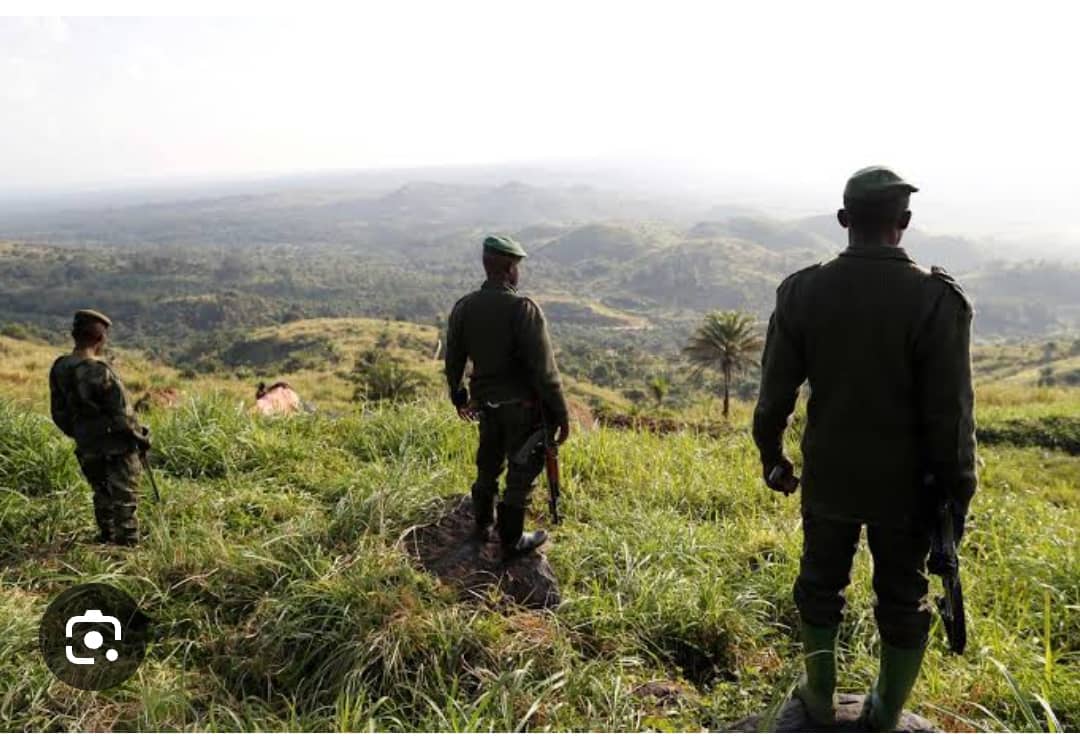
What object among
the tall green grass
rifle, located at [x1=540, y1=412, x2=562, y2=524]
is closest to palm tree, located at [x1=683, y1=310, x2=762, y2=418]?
the tall green grass

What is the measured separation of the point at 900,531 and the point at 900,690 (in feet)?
2.49

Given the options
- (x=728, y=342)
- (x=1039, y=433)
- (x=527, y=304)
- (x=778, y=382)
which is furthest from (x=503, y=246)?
(x=728, y=342)

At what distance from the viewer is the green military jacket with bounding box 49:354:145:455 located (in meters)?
5.09

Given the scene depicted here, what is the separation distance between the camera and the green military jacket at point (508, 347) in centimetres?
463

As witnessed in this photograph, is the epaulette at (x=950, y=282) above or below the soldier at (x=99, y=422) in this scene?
above

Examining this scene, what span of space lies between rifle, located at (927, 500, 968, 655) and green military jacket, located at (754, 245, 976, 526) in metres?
0.08

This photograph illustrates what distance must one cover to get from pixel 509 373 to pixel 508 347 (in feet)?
0.66

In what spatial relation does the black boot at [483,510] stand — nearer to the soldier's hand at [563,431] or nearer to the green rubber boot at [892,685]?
the soldier's hand at [563,431]

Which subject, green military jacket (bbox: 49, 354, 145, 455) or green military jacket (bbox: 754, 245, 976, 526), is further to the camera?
green military jacket (bbox: 49, 354, 145, 455)

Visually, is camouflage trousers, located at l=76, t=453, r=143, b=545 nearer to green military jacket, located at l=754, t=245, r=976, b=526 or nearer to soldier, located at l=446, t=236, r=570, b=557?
soldier, located at l=446, t=236, r=570, b=557

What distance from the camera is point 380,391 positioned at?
20156mm

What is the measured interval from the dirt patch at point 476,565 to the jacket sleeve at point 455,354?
1.04 m

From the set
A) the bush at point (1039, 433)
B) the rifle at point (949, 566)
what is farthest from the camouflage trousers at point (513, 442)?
the bush at point (1039, 433)

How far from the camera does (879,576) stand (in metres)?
3.13
